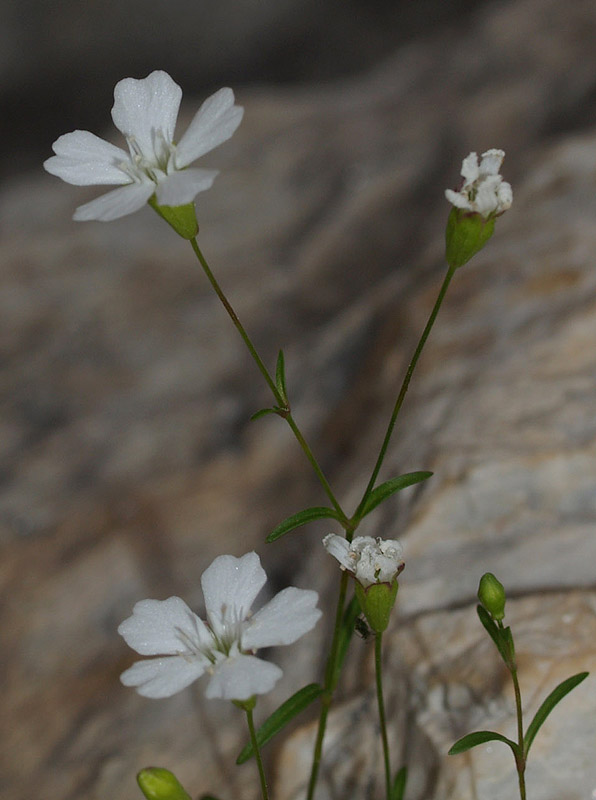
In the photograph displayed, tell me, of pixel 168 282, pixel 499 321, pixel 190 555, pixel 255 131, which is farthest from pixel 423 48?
pixel 190 555

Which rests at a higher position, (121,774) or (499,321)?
(499,321)

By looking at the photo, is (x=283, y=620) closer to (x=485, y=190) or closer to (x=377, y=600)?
(x=377, y=600)

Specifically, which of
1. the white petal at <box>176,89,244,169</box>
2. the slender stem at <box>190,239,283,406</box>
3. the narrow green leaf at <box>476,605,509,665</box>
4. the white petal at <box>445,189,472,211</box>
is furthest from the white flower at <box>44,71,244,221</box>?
the narrow green leaf at <box>476,605,509,665</box>

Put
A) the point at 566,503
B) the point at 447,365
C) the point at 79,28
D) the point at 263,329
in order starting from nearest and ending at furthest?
the point at 566,503 → the point at 447,365 → the point at 263,329 → the point at 79,28

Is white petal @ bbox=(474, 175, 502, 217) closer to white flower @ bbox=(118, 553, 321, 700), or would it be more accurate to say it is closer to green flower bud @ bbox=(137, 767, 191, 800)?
white flower @ bbox=(118, 553, 321, 700)

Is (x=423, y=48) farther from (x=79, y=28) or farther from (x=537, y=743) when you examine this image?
(x=537, y=743)

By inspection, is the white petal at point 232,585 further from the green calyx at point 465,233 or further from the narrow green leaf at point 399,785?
the green calyx at point 465,233
